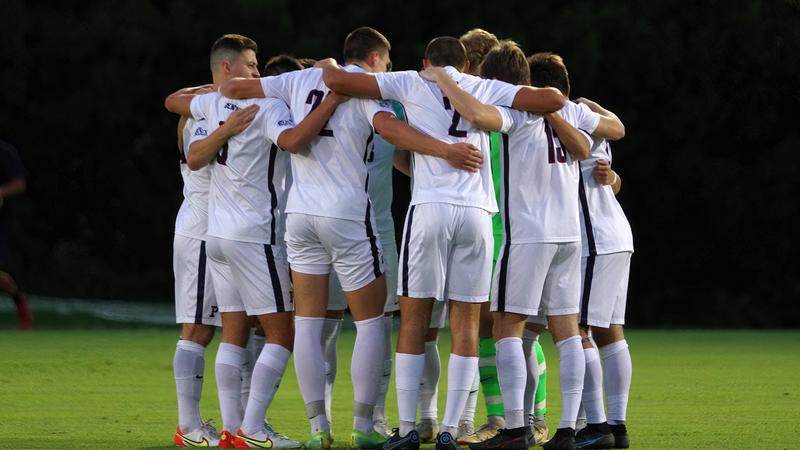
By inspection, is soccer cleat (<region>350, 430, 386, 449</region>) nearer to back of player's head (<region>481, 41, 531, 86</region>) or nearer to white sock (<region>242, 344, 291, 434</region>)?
white sock (<region>242, 344, 291, 434</region>)

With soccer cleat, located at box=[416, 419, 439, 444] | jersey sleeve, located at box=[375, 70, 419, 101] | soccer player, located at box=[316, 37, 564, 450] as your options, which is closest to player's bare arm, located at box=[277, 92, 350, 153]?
soccer player, located at box=[316, 37, 564, 450]

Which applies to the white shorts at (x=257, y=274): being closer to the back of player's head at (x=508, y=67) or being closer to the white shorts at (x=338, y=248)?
the white shorts at (x=338, y=248)

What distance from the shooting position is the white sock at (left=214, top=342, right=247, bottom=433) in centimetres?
706

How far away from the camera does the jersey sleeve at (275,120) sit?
6859 millimetres

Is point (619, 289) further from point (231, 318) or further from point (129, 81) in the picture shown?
point (129, 81)

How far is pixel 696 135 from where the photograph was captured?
75.0 ft

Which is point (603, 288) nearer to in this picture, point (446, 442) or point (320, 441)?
point (446, 442)

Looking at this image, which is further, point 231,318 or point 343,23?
point 343,23

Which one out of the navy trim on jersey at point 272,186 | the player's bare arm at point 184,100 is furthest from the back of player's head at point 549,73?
the player's bare arm at point 184,100

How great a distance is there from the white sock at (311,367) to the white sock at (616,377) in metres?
1.53

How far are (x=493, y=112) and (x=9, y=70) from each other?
652 inches

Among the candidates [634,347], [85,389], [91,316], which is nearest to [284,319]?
[85,389]

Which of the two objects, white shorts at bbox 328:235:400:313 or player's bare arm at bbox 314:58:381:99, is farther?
white shorts at bbox 328:235:400:313

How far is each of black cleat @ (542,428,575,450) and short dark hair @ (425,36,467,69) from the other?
186cm
